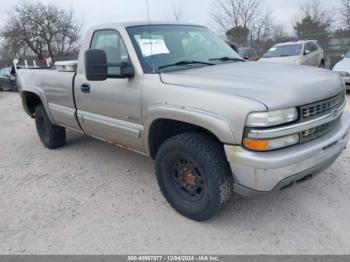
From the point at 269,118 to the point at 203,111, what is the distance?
0.54m

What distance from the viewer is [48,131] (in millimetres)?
5707

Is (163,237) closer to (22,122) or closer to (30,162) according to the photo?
(30,162)

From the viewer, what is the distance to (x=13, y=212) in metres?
3.70

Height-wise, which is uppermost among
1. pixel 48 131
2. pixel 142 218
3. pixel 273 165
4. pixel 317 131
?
pixel 317 131

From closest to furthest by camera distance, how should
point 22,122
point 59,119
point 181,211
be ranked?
point 181,211 < point 59,119 < point 22,122

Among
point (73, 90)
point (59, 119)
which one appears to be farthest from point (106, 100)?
point (59, 119)

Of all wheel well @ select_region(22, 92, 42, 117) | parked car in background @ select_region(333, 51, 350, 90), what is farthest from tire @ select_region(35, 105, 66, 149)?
parked car in background @ select_region(333, 51, 350, 90)

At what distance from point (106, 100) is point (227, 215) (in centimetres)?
179

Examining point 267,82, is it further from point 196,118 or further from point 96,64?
point 96,64

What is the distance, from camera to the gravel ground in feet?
9.70

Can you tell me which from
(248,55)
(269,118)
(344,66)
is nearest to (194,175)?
(269,118)

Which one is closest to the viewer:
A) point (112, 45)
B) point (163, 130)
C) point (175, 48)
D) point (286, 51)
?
point (163, 130)

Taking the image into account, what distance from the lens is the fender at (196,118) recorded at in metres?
2.72

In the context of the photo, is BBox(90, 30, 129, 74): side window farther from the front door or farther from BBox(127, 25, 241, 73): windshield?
BBox(127, 25, 241, 73): windshield
